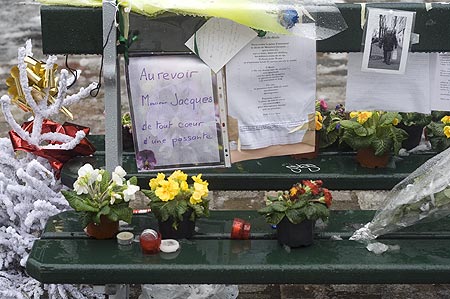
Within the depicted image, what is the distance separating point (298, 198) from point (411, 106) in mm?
796

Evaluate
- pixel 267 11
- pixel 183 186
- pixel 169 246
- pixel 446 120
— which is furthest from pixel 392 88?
pixel 169 246

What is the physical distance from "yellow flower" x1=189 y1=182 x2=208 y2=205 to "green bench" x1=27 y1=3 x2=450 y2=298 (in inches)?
6.4

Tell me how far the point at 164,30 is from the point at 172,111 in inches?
12.2

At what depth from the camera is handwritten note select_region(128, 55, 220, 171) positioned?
316 cm

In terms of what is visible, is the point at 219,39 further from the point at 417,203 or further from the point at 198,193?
the point at 417,203

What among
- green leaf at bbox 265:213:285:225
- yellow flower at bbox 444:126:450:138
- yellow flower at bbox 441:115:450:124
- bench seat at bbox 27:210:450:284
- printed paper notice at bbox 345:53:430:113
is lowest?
→ bench seat at bbox 27:210:450:284

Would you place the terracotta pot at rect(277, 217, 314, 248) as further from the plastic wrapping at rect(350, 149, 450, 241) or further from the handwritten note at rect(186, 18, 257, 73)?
the handwritten note at rect(186, 18, 257, 73)

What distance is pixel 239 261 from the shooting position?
287cm

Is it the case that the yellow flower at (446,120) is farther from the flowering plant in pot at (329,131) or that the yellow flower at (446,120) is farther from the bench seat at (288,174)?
the flowering plant in pot at (329,131)

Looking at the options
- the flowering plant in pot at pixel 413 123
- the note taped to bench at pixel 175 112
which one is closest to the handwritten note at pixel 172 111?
the note taped to bench at pixel 175 112

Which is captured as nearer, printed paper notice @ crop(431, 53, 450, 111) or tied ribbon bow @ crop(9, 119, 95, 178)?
printed paper notice @ crop(431, 53, 450, 111)

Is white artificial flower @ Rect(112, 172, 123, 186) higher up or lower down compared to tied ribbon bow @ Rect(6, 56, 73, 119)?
lower down

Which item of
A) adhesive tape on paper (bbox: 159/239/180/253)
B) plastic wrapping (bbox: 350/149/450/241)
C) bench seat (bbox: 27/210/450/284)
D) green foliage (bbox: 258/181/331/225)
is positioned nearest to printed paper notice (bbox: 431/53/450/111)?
plastic wrapping (bbox: 350/149/450/241)

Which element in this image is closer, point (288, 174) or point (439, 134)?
point (288, 174)
